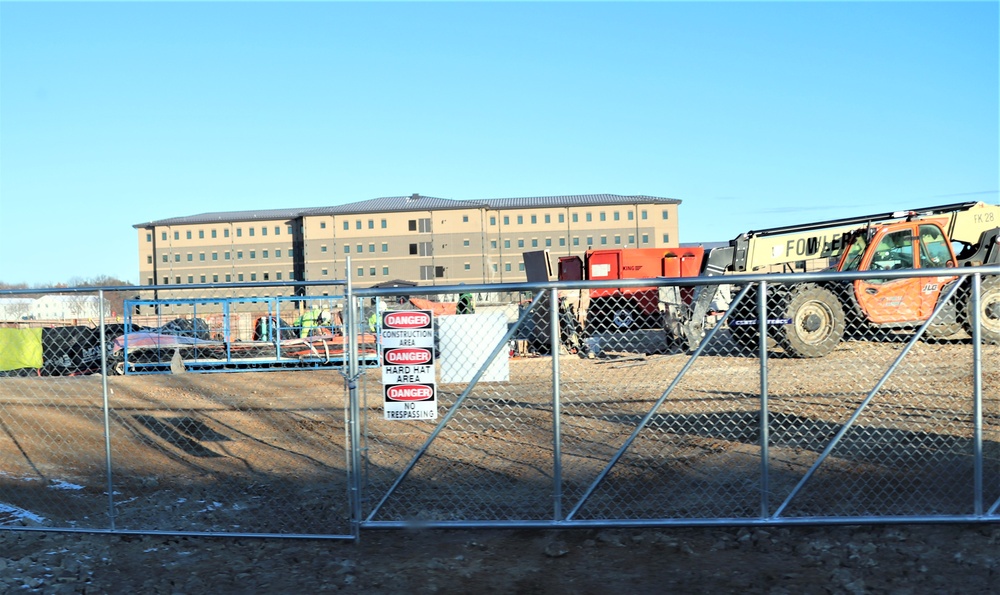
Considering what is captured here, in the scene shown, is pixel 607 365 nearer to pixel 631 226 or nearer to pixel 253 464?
pixel 253 464

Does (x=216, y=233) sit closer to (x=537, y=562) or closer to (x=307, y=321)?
(x=307, y=321)

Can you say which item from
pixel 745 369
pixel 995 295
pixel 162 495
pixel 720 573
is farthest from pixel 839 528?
pixel 995 295

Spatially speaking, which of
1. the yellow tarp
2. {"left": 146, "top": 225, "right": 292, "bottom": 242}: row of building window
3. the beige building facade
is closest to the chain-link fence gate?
the yellow tarp

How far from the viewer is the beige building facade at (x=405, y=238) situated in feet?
214

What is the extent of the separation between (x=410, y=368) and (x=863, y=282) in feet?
36.8

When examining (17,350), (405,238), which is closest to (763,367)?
(17,350)

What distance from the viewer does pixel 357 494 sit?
5828 millimetres

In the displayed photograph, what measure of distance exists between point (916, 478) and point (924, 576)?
218 centimetres

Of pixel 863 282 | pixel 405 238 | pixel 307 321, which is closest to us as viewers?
pixel 863 282

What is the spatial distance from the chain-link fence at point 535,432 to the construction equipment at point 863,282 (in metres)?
0.08

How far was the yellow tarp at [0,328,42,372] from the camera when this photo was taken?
8555 millimetres

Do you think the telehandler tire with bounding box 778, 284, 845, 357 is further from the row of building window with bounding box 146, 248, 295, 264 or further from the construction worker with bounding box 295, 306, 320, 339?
the row of building window with bounding box 146, 248, 295, 264

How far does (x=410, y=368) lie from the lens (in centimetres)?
596

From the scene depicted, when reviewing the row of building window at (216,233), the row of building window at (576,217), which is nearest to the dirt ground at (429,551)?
the row of building window at (576,217)
